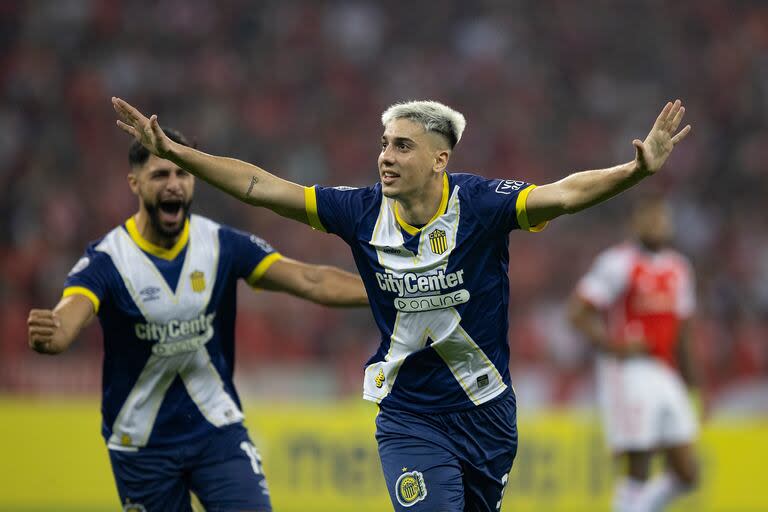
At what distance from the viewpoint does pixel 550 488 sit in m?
11.4

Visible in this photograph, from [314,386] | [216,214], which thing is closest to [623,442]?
A: [314,386]

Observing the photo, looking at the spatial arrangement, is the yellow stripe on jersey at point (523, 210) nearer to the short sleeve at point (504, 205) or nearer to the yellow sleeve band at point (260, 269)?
the short sleeve at point (504, 205)

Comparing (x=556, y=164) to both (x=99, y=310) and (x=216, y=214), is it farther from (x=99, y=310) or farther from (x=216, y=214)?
(x=99, y=310)

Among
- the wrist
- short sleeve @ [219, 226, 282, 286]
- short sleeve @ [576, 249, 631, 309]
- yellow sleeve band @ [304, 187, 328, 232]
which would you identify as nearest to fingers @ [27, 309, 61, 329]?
short sleeve @ [219, 226, 282, 286]

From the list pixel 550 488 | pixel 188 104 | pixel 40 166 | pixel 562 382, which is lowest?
pixel 550 488

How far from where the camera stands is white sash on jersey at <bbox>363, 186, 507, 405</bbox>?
546 centimetres

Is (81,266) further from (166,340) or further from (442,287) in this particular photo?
(442,287)

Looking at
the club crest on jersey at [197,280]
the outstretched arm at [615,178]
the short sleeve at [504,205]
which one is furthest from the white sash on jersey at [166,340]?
the outstretched arm at [615,178]

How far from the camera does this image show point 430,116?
5.62 m

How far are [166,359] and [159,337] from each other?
130 millimetres

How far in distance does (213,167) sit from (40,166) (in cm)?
1159

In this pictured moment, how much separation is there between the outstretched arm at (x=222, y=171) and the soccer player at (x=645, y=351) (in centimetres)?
477

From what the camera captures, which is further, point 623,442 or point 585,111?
point 585,111

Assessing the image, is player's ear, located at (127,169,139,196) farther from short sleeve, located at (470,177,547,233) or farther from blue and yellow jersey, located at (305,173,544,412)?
short sleeve, located at (470,177,547,233)
